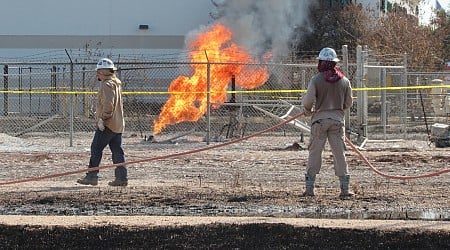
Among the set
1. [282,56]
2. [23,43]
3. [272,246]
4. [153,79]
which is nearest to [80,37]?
[23,43]

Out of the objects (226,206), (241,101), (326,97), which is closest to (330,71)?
(326,97)

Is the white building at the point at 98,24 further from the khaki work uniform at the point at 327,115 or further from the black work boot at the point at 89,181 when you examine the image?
the khaki work uniform at the point at 327,115

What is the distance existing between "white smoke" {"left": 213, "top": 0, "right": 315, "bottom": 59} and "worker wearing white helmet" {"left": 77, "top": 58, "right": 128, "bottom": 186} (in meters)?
20.2

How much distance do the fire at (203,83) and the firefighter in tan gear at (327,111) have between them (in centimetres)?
870

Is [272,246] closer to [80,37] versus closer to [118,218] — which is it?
[118,218]

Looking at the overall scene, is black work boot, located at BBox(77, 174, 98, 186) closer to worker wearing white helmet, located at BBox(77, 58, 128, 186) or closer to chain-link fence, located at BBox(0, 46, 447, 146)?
worker wearing white helmet, located at BBox(77, 58, 128, 186)

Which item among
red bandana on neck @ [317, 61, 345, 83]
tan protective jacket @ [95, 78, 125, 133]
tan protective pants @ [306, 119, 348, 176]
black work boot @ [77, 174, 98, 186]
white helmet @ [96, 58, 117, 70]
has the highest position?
white helmet @ [96, 58, 117, 70]

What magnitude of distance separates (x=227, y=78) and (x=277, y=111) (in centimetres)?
229

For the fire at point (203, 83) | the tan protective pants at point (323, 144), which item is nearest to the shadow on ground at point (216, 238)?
the tan protective pants at point (323, 144)

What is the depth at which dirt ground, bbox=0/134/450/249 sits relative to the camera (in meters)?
7.07

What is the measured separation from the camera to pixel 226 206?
907 cm

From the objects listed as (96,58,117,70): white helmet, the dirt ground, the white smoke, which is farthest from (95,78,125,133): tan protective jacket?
the white smoke

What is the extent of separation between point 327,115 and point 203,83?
12.3 m

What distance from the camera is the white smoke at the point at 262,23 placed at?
103ft
